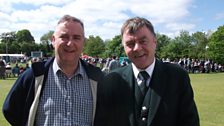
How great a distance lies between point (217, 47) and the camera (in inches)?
2413

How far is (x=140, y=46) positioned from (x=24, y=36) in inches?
5334

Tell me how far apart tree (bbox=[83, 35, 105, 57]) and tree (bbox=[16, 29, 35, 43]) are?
112 feet

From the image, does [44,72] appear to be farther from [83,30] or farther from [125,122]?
[125,122]

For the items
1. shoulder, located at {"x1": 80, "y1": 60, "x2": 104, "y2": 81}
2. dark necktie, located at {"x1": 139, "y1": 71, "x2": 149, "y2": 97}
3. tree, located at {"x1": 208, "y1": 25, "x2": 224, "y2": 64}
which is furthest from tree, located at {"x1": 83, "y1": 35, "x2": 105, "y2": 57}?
dark necktie, located at {"x1": 139, "y1": 71, "x2": 149, "y2": 97}

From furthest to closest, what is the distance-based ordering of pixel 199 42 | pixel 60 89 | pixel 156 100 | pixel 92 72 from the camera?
pixel 199 42, pixel 92 72, pixel 60 89, pixel 156 100

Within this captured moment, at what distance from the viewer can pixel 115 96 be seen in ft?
11.7

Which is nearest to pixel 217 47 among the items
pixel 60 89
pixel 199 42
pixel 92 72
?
pixel 199 42

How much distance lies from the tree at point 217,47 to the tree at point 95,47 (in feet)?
152

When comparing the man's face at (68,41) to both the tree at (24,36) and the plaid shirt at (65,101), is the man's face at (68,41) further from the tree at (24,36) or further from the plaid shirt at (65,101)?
the tree at (24,36)

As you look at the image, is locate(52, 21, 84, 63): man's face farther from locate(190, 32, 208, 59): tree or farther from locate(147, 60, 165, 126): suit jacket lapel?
locate(190, 32, 208, 59): tree

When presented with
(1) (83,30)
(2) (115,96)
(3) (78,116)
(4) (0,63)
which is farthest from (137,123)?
(4) (0,63)

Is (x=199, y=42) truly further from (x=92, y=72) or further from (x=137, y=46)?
(x=137, y=46)

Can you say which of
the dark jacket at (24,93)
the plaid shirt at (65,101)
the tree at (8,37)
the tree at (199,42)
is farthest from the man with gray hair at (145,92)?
the tree at (8,37)

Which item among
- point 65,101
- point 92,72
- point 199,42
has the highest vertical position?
point 199,42
